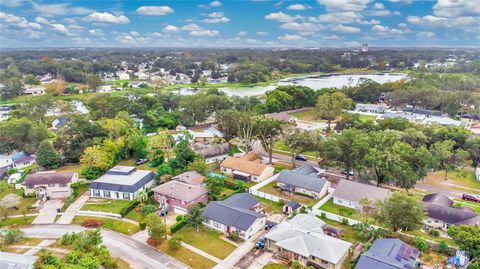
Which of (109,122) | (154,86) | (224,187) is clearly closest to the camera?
(224,187)

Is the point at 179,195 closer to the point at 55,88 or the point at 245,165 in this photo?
the point at 245,165

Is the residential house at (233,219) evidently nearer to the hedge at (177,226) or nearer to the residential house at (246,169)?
the hedge at (177,226)

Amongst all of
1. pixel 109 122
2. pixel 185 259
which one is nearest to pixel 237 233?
pixel 185 259

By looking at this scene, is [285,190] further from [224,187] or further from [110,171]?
[110,171]

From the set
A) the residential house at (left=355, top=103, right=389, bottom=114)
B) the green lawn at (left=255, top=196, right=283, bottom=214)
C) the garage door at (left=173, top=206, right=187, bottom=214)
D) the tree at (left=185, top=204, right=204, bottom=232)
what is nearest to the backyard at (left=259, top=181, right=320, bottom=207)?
the green lawn at (left=255, top=196, right=283, bottom=214)

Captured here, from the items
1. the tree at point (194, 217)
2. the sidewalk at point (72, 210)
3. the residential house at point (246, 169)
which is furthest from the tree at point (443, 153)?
the sidewalk at point (72, 210)
